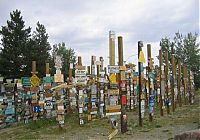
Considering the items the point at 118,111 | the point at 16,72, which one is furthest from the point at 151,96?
the point at 16,72

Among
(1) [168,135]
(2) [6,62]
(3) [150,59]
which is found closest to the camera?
(1) [168,135]

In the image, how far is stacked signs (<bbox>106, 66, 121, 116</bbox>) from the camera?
10.4 meters

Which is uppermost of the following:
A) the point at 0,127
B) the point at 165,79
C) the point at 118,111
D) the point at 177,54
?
the point at 177,54

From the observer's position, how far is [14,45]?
1558 inches

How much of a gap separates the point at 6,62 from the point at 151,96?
26620 mm

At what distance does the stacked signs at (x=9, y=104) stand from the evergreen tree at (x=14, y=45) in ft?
66.0

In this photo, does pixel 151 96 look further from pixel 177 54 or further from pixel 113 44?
pixel 177 54

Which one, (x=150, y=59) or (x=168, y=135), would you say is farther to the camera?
(x=150, y=59)

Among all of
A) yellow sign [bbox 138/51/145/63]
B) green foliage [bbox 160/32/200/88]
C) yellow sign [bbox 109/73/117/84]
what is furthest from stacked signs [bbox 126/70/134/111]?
green foliage [bbox 160/32/200/88]

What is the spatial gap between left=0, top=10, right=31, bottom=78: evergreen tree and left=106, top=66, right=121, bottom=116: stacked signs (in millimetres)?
28125

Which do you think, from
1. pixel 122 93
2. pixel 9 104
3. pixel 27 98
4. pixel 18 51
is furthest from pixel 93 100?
pixel 18 51

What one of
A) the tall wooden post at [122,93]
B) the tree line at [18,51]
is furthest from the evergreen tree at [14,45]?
the tall wooden post at [122,93]

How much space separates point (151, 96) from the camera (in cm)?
1395

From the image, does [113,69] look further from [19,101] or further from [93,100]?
[19,101]
